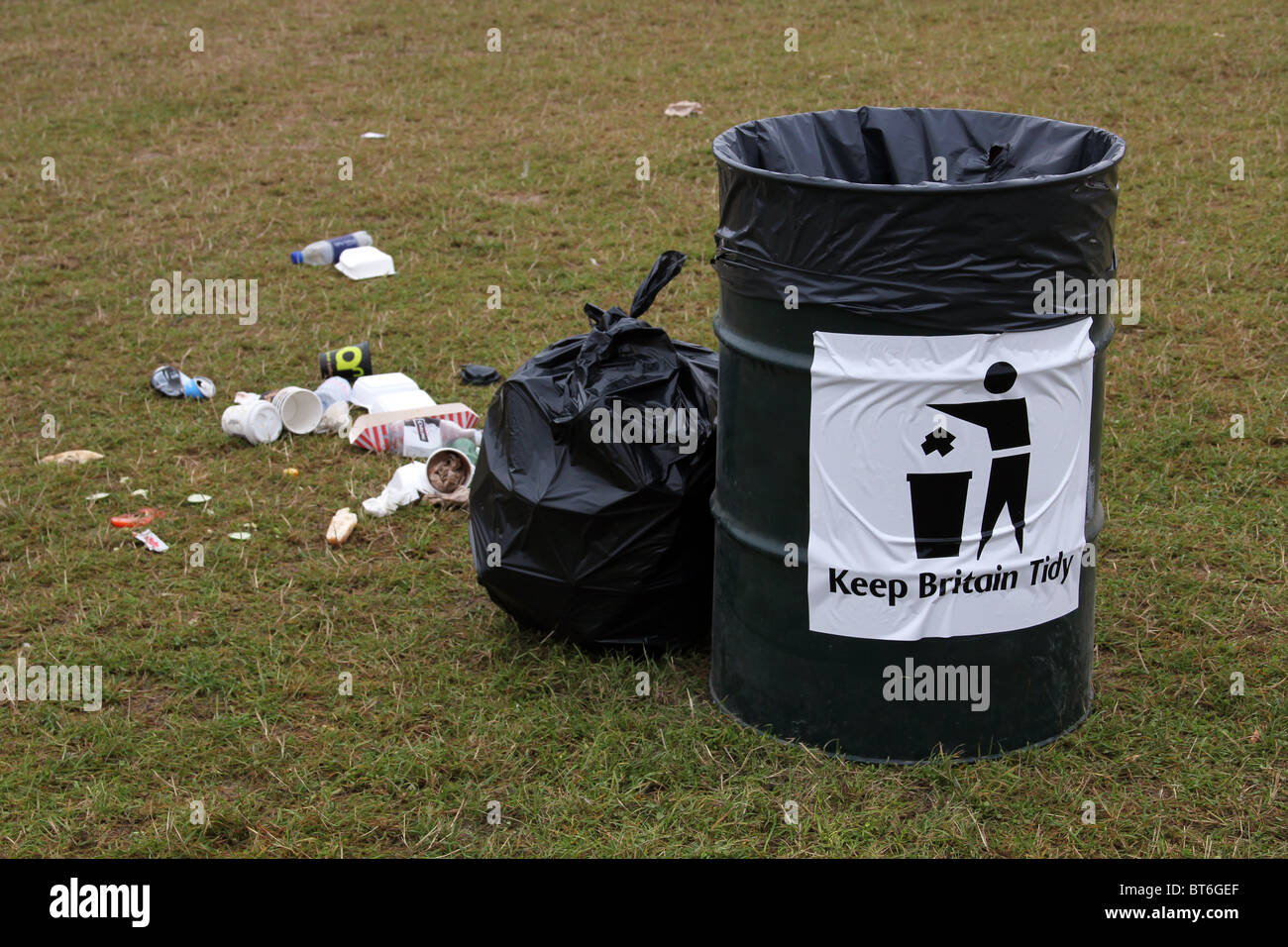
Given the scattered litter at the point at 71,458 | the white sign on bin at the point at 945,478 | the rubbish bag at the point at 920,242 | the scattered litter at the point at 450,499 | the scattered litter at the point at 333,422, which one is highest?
the rubbish bag at the point at 920,242

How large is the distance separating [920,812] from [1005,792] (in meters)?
0.20

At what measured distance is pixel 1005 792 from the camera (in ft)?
9.87

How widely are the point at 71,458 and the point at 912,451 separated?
3.25 metres

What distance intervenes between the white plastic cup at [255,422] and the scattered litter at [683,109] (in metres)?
4.57

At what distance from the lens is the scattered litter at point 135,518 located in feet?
14.4

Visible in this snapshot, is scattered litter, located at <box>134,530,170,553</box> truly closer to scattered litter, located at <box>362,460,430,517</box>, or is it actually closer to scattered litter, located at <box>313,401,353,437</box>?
scattered litter, located at <box>362,460,430,517</box>

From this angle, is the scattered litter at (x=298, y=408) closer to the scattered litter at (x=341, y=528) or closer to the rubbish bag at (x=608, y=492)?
the scattered litter at (x=341, y=528)

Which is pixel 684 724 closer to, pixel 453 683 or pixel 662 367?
pixel 453 683

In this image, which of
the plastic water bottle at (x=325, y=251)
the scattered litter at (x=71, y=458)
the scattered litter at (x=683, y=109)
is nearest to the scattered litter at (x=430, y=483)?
the scattered litter at (x=71, y=458)

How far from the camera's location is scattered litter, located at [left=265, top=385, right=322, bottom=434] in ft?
16.3

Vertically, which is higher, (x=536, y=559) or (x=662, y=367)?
(x=662, y=367)

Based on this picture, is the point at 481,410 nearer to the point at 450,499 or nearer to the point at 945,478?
the point at 450,499

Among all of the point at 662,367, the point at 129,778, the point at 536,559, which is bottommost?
the point at 129,778

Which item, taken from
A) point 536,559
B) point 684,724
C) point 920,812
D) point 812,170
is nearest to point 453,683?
point 536,559
